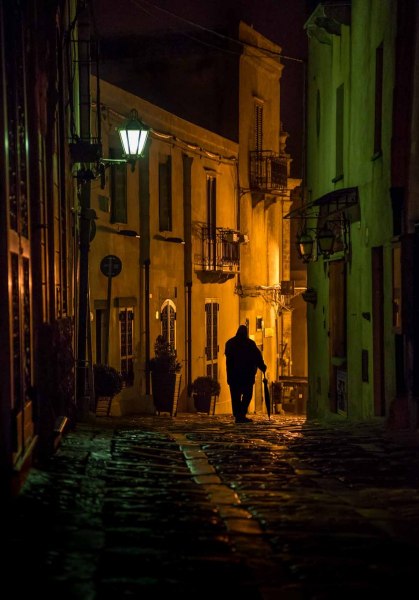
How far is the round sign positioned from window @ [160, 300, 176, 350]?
588 centimetres

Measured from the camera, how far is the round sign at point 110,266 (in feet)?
70.5

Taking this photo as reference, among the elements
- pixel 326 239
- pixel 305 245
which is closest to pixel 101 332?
pixel 305 245

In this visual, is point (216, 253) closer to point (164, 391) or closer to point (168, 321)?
point (168, 321)

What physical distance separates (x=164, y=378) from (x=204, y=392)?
3.50m

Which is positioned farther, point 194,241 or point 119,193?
point 194,241

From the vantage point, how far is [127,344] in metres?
24.8

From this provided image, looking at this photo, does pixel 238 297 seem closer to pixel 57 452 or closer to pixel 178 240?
pixel 178 240

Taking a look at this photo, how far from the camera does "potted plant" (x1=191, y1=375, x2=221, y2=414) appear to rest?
28.2 meters

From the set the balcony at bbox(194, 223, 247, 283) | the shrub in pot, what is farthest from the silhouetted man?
the balcony at bbox(194, 223, 247, 283)

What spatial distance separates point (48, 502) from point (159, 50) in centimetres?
2879

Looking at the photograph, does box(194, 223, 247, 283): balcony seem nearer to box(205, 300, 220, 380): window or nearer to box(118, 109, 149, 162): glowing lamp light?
box(205, 300, 220, 380): window

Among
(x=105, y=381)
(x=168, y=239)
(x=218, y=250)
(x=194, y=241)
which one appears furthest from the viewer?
(x=218, y=250)

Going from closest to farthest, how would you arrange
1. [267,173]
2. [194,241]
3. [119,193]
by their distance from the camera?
[119,193], [194,241], [267,173]

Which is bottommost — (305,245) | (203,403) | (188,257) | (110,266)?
(203,403)
